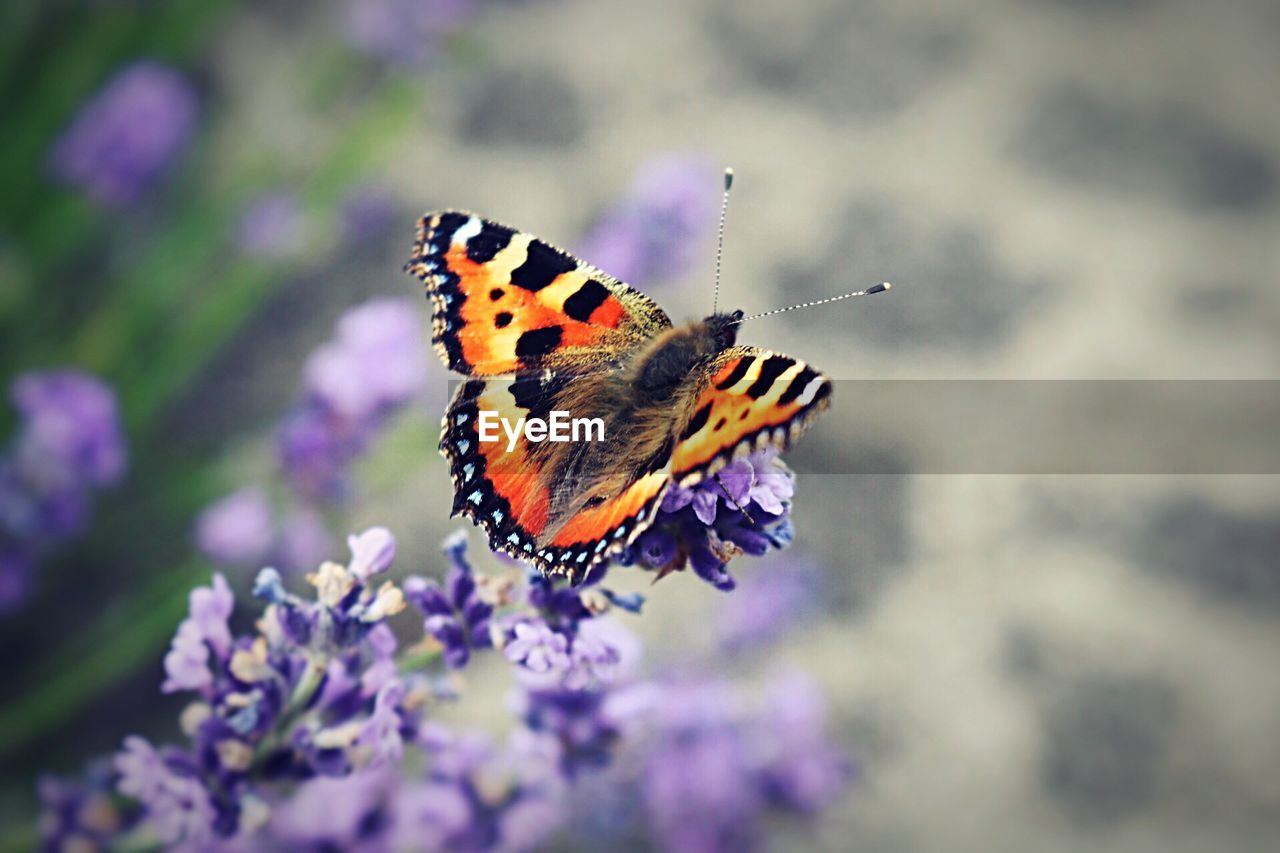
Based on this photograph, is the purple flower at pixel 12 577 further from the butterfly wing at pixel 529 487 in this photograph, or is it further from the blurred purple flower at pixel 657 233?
the blurred purple flower at pixel 657 233

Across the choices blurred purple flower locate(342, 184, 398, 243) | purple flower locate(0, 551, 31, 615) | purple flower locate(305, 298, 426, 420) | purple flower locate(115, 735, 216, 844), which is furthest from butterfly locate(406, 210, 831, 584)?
blurred purple flower locate(342, 184, 398, 243)

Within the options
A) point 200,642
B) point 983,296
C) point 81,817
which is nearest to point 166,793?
point 200,642

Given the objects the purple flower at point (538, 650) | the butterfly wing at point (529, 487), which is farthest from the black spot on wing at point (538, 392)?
the purple flower at point (538, 650)

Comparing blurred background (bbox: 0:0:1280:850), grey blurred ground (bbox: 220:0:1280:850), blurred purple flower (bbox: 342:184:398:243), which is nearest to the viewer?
blurred background (bbox: 0:0:1280:850)

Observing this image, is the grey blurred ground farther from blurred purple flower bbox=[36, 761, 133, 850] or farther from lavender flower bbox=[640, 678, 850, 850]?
blurred purple flower bbox=[36, 761, 133, 850]

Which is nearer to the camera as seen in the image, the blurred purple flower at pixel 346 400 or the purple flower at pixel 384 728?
the purple flower at pixel 384 728

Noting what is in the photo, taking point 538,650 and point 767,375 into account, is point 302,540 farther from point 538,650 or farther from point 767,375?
point 767,375

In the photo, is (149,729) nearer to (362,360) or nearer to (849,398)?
(362,360)
